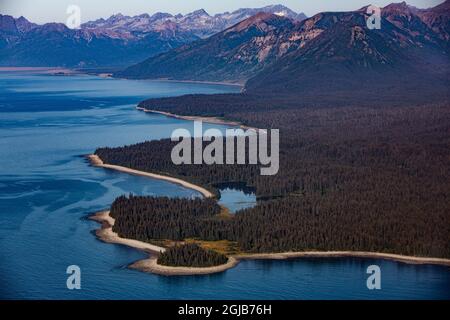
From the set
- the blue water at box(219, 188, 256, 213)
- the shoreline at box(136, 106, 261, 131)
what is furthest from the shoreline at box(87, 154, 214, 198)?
the shoreline at box(136, 106, 261, 131)

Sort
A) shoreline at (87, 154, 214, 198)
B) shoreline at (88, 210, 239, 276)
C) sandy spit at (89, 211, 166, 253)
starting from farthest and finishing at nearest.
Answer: shoreline at (87, 154, 214, 198) < sandy spit at (89, 211, 166, 253) < shoreline at (88, 210, 239, 276)

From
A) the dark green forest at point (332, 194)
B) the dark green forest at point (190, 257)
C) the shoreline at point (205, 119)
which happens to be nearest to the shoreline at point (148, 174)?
the dark green forest at point (332, 194)

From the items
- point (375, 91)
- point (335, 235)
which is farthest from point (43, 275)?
point (375, 91)

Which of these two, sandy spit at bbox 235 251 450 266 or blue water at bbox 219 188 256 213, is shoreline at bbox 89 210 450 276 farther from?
blue water at bbox 219 188 256 213

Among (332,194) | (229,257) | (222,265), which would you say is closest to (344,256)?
(229,257)

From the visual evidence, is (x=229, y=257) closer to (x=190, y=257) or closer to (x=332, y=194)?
(x=190, y=257)

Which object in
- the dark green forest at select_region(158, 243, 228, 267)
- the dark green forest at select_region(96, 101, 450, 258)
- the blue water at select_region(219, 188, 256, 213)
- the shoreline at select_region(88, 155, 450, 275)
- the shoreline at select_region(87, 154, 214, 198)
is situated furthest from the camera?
the shoreline at select_region(87, 154, 214, 198)
